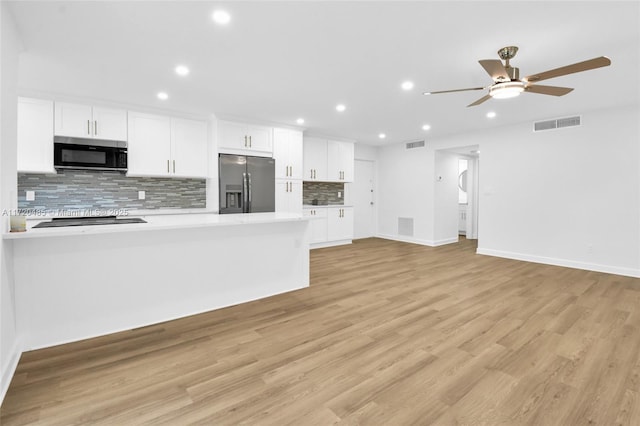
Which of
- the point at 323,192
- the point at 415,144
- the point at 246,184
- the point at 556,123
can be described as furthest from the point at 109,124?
the point at 556,123

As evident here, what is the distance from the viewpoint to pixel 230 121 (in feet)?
17.2

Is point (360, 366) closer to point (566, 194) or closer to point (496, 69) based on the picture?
point (496, 69)

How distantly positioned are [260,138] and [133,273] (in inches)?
137

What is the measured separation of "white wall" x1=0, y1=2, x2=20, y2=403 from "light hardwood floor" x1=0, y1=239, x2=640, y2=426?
145mm

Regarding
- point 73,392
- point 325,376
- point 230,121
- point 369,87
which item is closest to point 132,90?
point 230,121

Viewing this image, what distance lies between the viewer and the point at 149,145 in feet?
15.5

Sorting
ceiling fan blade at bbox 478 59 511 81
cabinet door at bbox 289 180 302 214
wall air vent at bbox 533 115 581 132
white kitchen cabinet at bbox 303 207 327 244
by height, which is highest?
wall air vent at bbox 533 115 581 132

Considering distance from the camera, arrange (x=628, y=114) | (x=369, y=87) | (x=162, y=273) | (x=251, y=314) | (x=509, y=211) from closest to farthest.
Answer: (x=162, y=273), (x=251, y=314), (x=369, y=87), (x=628, y=114), (x=509, y=211)

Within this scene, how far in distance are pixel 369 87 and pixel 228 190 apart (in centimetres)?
283

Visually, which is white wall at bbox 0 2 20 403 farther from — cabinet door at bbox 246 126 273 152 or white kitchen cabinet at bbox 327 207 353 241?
white kitchen cabinet at bbox 327 207 353 241

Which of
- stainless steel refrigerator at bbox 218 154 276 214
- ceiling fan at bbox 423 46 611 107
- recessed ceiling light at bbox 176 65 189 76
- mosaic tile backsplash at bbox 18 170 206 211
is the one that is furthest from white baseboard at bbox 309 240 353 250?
ceiling fan at bbox 423 46 611 107

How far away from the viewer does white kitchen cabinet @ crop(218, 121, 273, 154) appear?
518 cm

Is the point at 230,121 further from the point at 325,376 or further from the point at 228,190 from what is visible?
the point at 325,376

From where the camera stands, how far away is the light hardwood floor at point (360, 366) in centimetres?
169
